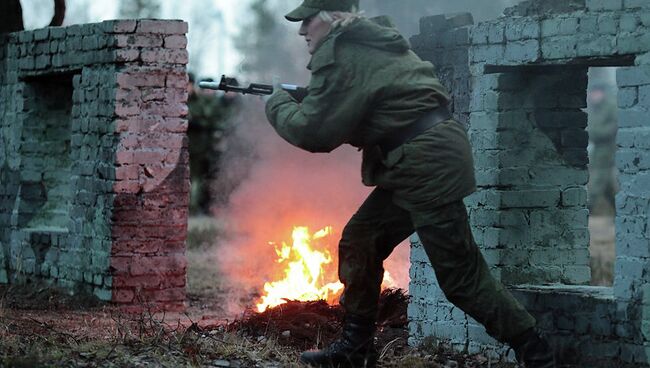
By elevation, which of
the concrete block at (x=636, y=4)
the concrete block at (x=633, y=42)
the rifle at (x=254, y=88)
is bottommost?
the rifle at (x=254, y=88)

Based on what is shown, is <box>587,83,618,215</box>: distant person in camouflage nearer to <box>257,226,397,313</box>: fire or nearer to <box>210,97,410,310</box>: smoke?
<box>210,97,410,310</box>: smoke

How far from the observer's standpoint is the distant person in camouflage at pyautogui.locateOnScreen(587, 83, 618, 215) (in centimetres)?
2745

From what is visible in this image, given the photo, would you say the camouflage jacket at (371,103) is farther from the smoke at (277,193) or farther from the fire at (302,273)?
the smoke at (277,193)

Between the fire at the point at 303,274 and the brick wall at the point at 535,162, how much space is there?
2.16m

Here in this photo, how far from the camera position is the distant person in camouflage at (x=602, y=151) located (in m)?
27.5

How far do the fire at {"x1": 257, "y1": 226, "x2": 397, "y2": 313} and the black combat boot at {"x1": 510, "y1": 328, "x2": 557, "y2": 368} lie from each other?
3603 millimetres

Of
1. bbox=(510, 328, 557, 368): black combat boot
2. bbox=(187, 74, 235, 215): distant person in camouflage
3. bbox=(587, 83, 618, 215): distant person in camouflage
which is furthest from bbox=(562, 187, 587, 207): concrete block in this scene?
bbox=(587, 83, 618, 215): distant person in camouflage

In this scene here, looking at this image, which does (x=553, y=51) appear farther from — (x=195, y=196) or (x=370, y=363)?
(x=195, y=196)

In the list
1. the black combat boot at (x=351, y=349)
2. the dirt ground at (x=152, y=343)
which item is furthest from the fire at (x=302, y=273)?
the black combat boot at (x=351, y=349)

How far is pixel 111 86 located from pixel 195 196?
14401 millimetres

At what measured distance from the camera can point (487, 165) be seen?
7.33 m

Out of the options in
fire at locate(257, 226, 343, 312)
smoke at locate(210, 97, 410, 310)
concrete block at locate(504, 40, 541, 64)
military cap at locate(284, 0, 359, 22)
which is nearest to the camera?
military cap at locate(284, 0, 359, 22)

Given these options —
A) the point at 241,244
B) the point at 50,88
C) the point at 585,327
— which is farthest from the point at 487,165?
the point at 241,244

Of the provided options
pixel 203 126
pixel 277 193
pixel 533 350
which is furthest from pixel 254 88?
pixel 203 126
